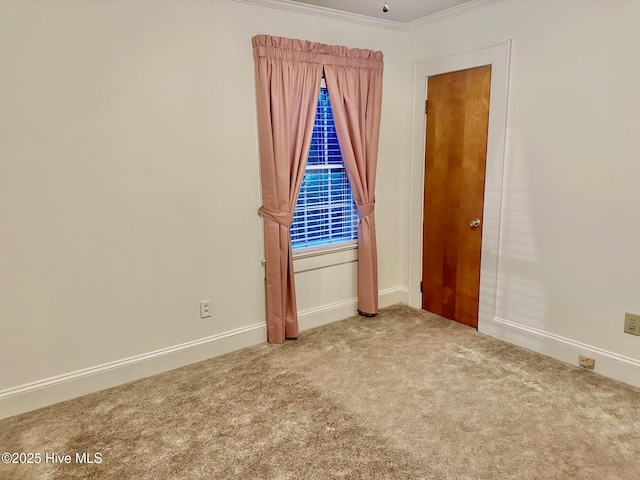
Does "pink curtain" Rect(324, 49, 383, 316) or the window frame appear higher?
"pink curtain" Rect(324, 49, 383, 316)

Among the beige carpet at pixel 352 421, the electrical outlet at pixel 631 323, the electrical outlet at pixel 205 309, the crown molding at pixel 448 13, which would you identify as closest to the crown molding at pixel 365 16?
the crown molding at pixel 448 13

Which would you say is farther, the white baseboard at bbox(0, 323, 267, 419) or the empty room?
the white baseboard at bbox(0, 323, 267, 419)

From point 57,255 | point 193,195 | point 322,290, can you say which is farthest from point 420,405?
point 57,255

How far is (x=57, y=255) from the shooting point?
2.45 m

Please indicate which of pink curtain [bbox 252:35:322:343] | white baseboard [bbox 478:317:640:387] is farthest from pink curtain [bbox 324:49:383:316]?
white baseboard [bbox 478:317:640:387]

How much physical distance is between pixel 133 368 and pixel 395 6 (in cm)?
320

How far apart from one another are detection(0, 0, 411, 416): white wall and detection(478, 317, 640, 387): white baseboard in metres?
1.87

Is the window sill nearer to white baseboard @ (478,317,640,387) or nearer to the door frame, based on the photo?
the door frame

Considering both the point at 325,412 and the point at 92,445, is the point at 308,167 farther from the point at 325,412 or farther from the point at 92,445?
the point at 92,445

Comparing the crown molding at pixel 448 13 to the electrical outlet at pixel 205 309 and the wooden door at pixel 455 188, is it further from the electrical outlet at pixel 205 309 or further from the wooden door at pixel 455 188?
the electrical outlet at pixel 205 309

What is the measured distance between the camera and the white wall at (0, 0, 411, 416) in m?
2.30

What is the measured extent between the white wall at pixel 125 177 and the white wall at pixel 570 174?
148cm

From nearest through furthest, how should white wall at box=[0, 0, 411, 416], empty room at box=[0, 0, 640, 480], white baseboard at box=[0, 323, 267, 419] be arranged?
empty room at box=[0, 0, 640, 480] → white wall at box=[0, 0, 411, 416] → white baseboard at box=[0, 323, 267, 419]

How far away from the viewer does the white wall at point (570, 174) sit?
2.48 meters
